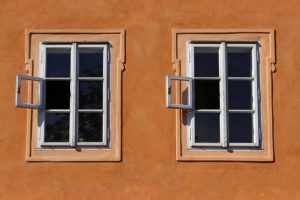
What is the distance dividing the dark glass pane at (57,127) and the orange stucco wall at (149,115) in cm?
31

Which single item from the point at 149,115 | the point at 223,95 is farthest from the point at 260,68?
the point at 149,115

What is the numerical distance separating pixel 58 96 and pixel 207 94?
1.89 metres

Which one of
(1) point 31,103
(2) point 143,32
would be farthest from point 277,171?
(1) point 31,103

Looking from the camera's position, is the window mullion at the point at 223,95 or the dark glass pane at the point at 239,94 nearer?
the window mullion at the point at 223,95

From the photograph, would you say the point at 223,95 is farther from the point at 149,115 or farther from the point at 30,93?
the point at 30,93

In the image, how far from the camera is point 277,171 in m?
9.25

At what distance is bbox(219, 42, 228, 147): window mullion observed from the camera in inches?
365

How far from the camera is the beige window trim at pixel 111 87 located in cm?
929

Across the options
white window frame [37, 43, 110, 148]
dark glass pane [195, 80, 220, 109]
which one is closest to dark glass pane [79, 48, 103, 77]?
white window frame [37, 43, 110, 148]

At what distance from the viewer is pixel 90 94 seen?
31.3 ft

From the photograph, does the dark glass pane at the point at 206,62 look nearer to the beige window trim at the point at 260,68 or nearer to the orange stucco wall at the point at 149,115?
the beige window trim at the point at 260,68

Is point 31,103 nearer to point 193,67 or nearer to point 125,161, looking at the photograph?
point 125,161

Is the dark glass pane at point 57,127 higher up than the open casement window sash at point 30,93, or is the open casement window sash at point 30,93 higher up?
the open casement window sash at point 30,93

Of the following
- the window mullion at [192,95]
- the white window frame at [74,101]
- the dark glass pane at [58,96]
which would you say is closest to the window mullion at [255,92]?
the window mullion at [192,95]
